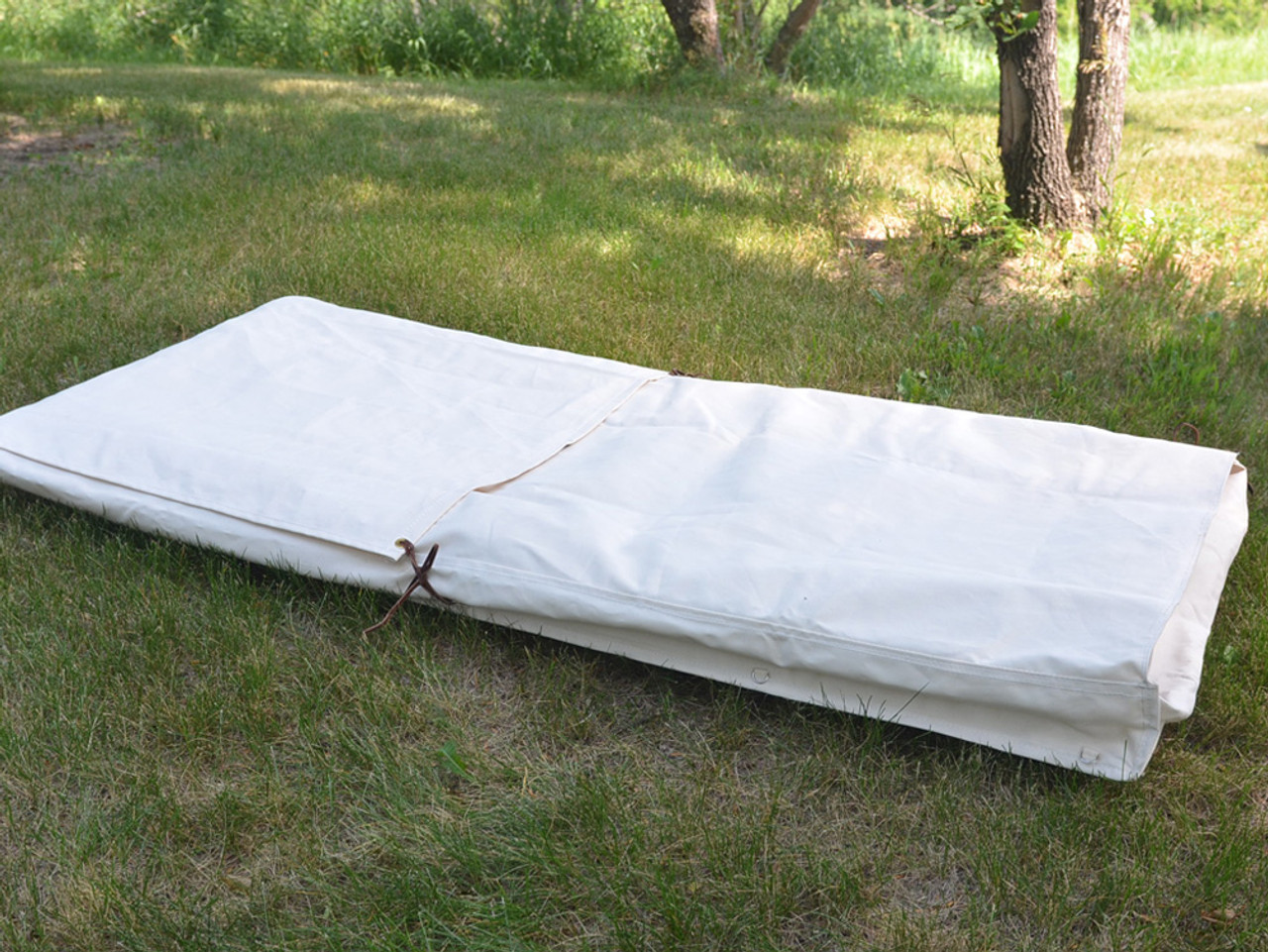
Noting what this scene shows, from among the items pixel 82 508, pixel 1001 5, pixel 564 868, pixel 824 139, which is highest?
pixel 1001 5

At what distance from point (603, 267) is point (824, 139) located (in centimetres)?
252

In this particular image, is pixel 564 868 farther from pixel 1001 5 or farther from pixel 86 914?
pixel 1001 5

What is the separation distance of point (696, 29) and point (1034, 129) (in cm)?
495

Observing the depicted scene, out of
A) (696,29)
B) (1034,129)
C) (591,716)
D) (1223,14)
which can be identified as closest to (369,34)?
(696,29)

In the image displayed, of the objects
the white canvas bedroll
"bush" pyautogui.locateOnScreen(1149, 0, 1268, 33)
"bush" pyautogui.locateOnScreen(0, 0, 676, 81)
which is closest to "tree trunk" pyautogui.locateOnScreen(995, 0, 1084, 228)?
the white canvas bedroll

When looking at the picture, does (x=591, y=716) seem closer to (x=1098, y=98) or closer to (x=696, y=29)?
(x=1098, y=98)

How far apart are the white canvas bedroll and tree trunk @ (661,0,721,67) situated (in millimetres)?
6378

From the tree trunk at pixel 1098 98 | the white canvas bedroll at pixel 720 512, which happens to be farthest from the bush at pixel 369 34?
the white canvas bedroll at pixel 720 512

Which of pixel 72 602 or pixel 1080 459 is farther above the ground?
pixel 1080 459

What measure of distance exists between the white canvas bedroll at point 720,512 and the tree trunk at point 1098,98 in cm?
248

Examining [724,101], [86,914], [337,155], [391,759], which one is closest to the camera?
[86,914]

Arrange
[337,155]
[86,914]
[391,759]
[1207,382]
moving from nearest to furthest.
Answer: [86,914]
[391,759]
[1207,382]
[337,155]

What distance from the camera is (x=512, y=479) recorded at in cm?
237

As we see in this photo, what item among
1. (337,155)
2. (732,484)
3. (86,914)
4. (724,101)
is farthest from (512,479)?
(724,101)
